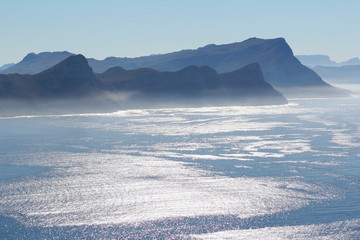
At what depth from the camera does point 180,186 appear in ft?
188

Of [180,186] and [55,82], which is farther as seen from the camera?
[55,82]

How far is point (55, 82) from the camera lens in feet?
611

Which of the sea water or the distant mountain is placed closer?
the sea water

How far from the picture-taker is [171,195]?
53.1 metres

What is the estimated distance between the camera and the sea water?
42.3m

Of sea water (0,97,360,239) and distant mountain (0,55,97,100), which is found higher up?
distant mountain (0,55,97,100)

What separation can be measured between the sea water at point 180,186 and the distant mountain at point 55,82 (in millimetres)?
70445

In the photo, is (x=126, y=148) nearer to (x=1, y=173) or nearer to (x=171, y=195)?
(x=1, y=173)

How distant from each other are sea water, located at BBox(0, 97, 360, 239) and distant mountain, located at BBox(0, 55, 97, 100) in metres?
70.4

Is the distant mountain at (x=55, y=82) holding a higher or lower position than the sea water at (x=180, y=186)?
higher

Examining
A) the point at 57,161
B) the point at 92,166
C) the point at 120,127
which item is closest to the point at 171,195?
the point at 92,166

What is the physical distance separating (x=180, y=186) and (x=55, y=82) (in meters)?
138

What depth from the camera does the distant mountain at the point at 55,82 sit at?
17262cm

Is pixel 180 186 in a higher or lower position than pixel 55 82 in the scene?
lower
